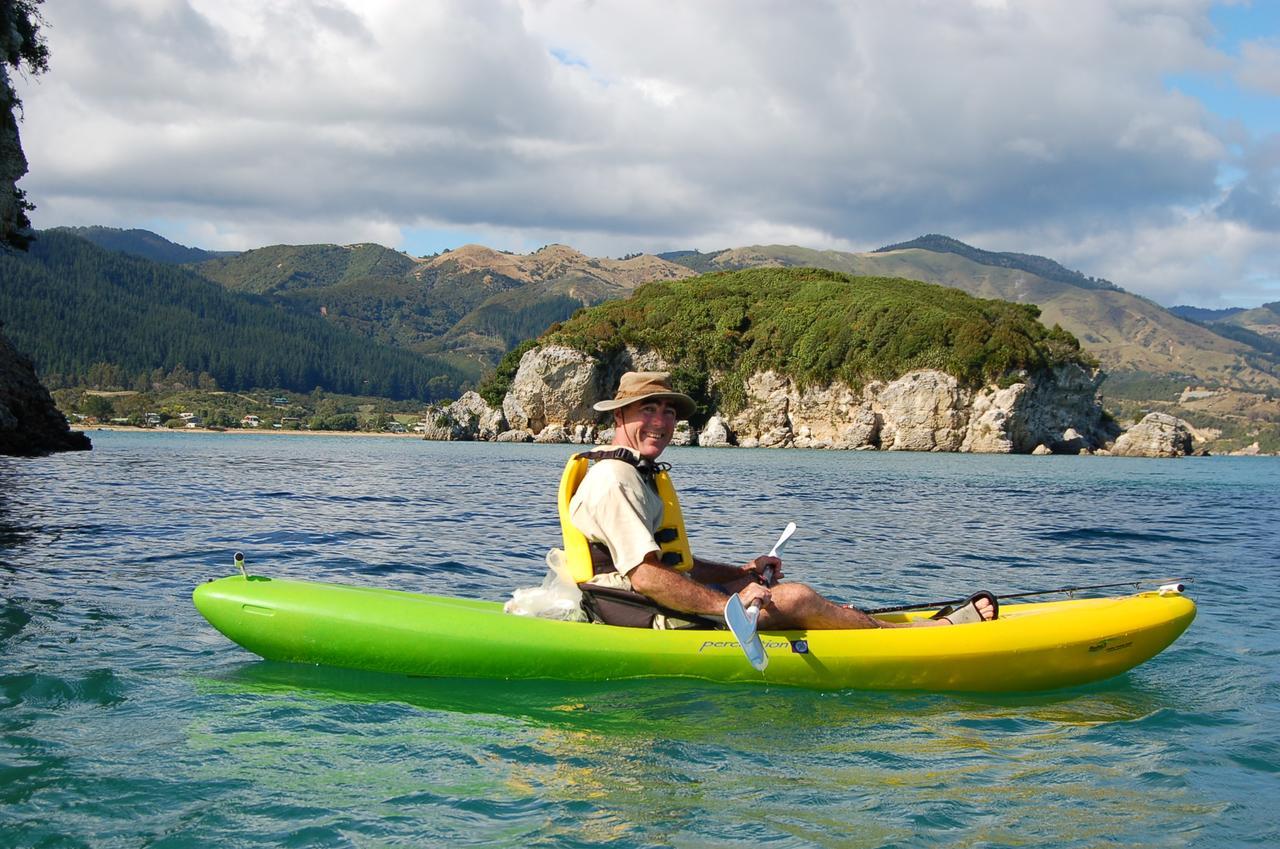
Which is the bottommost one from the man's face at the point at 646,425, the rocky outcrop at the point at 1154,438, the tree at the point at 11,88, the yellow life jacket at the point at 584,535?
the yellow life jacket at the point at 584,535

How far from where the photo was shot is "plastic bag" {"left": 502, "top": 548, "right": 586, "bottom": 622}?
681 cm

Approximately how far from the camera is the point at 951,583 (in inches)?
461

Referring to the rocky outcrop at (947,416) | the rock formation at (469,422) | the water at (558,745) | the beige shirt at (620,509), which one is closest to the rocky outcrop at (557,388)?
the rock formation at (469,422)

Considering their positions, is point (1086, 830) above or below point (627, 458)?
below

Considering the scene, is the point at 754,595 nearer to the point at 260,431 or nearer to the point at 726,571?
the point at 726,571

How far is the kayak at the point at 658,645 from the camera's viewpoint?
21.7ft

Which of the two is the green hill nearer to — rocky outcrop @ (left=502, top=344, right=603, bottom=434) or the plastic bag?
rocky outcrop @ (left=502, top=344, right=603, bottom=434)

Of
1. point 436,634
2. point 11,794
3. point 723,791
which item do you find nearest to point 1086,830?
point 723,791

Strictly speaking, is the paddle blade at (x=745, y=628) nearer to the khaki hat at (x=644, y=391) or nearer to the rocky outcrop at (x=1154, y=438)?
the khaki hat at (x=644, y=391)

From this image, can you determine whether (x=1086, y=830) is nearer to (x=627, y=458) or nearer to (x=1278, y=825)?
(x=1278, y=825)

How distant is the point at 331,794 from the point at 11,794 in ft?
4.87

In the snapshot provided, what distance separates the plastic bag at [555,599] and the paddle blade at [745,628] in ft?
4.07

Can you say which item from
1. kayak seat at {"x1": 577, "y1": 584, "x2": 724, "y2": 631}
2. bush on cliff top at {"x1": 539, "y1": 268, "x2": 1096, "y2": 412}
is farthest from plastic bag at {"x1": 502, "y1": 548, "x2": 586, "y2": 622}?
bush on cliff top at {"x1": 539, "y1": 268, "x2": 1096, "y2": 412}

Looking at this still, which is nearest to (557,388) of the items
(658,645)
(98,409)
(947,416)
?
(947,416)
